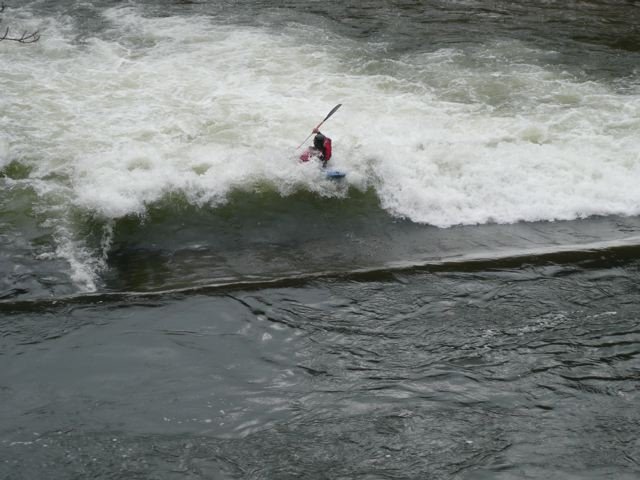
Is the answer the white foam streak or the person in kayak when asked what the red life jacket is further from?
the white foam streak

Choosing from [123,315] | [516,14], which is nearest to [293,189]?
[123,315]

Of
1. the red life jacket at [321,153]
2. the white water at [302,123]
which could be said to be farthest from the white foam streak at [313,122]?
the red life jacket at [321,153]

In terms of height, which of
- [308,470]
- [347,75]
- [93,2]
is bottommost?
[308,470]

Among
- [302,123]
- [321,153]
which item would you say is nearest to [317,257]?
[321,153]

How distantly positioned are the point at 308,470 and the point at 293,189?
16.3ft

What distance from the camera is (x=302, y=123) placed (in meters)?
12.1

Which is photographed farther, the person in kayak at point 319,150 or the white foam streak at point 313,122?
the white foam streak at point 313,122

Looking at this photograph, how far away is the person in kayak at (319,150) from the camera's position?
10391mm

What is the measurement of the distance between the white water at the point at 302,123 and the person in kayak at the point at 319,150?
0.17 m

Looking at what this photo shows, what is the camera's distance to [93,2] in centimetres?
1736

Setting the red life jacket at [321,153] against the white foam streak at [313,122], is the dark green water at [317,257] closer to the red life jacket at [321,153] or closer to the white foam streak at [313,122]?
the white foam streak at [313,122]

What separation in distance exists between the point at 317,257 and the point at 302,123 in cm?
369

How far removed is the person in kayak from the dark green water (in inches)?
9.2

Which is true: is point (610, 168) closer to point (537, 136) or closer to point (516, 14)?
point (537, 136)
